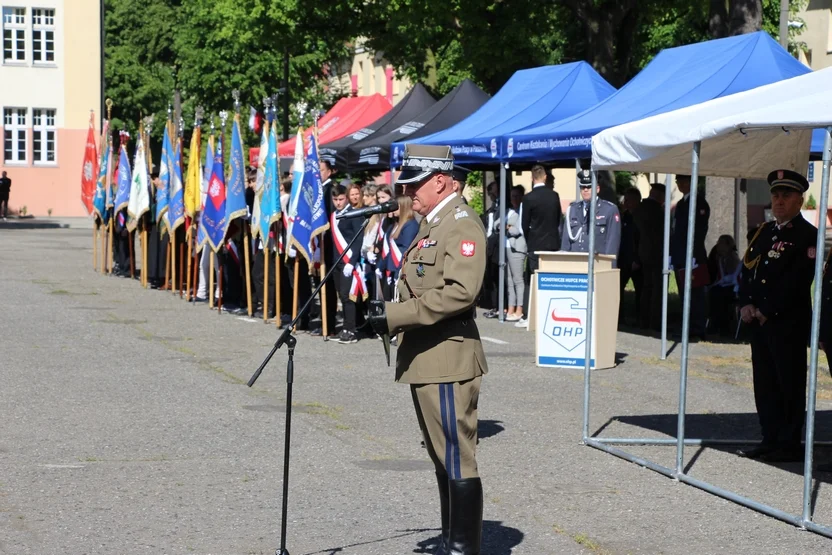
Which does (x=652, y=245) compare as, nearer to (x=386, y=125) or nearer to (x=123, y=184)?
(x=386, y=125)

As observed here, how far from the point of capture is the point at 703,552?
691cm

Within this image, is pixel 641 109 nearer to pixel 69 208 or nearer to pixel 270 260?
pixel 270 260

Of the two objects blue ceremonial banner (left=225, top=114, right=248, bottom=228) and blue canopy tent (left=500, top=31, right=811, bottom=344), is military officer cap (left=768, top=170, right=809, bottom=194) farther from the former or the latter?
blue ceremonial banner (left=225, top=114, right=248, bottom=228)

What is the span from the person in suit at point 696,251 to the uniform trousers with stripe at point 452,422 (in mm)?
9915

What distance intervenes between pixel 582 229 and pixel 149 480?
8872mm

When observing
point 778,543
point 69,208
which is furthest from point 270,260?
point 69,208

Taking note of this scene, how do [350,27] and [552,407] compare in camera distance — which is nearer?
[552,407]

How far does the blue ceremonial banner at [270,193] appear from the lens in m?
17.5

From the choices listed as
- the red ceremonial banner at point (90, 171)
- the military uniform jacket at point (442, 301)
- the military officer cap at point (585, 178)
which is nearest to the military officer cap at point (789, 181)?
the military uniform jacket at point (442, 301)

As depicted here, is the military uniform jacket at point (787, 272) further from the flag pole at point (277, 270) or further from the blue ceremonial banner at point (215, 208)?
the blue ceremonial banner at point (215, 208)

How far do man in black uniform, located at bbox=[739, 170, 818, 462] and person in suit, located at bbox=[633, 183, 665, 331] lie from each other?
25.7 feet

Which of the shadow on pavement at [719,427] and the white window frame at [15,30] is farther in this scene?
the white window frame at [15,30]

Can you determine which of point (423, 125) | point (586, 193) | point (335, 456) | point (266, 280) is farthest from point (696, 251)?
point (335, 456)

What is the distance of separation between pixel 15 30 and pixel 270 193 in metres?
44.3
